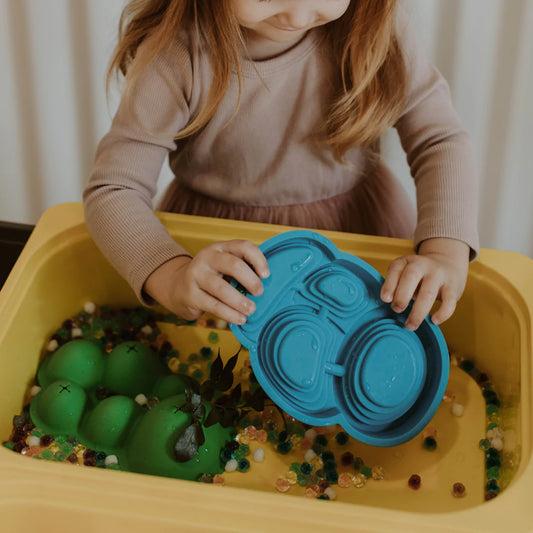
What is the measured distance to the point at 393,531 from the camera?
1.48 ft

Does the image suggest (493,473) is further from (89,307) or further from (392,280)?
(89,307)

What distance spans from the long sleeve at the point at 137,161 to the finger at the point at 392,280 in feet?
0.62

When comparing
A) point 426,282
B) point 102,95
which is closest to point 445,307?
point 426,282

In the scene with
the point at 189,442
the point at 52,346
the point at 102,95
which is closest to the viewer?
the point at 189,442

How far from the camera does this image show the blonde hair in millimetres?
676

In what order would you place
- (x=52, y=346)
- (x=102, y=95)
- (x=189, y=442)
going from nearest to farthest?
(x=189, y=442) → (x=52, y=346) → (x=102, y=95)

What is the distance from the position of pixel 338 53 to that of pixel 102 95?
0.46 metres

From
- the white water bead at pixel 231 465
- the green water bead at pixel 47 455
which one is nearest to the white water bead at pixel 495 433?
the white water bead at pixel 231 465

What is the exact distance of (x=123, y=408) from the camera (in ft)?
1.96

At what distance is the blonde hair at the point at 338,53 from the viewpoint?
0.68 meters

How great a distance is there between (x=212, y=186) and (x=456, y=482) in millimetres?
395

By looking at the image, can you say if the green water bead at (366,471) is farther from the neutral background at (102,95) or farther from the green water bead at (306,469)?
the neutral background at (102,95)

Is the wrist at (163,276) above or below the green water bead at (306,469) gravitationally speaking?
above

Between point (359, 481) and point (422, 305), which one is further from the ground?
point (422, 305)
